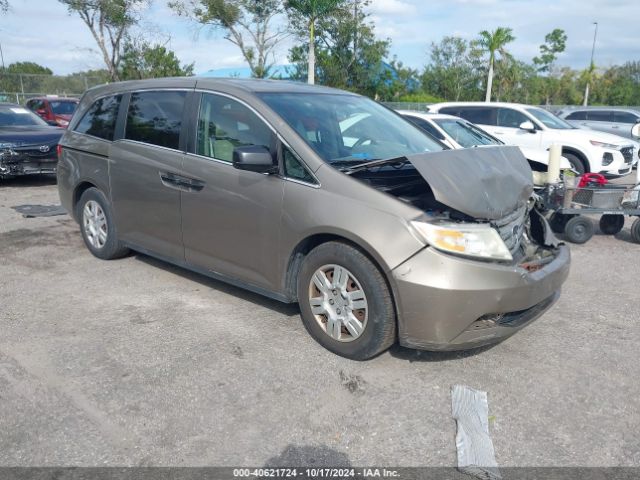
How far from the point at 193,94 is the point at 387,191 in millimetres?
1887

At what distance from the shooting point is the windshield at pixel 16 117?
11258 millimetres

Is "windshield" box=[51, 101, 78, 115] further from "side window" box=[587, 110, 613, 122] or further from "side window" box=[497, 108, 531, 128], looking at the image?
"side window" box=[587, 110, 613, 122]

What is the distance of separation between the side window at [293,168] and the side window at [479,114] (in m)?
9.85

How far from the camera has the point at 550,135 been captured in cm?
1167

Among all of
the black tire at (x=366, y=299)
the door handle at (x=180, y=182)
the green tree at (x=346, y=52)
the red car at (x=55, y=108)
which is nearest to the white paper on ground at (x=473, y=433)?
the black tire at (x=366, y=299)

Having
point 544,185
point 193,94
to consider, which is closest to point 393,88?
Result: point 544,185

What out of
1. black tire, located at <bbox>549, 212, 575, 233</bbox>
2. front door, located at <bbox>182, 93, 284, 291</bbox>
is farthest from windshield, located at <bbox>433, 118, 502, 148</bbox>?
front door, located at <bbox>182, 93, 284, 291</bbox>

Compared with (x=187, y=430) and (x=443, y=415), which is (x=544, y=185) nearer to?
(x=443, y=415)

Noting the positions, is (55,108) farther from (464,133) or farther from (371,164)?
(371,164)

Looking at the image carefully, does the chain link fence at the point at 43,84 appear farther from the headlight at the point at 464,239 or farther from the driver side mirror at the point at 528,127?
the headlight at the point at 464,239

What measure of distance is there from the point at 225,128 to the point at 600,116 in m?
18.3

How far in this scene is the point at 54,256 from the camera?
5.92 meters

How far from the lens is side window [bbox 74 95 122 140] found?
5266 mm

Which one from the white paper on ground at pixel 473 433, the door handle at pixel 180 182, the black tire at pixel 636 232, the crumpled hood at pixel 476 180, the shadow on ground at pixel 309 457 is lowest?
the shadow on ground at pixel 309 457
